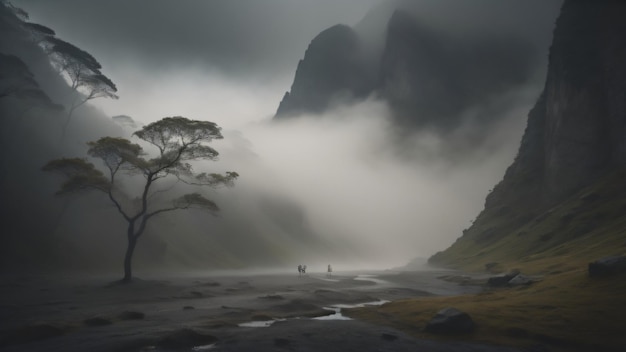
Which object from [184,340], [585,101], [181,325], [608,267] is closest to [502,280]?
[608,267]

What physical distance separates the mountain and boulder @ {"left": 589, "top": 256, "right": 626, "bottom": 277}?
2821 inches

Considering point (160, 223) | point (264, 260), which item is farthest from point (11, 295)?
point (264, 260)

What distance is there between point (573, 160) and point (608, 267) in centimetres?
14922

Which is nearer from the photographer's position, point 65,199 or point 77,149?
point 65,199

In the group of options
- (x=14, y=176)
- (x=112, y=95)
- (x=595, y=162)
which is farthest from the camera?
(x=595, y=162)

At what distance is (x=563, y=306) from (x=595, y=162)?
153683mm

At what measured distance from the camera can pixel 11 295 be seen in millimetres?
34844

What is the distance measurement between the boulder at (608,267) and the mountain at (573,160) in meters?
71.6

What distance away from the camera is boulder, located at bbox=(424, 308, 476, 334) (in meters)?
23.6

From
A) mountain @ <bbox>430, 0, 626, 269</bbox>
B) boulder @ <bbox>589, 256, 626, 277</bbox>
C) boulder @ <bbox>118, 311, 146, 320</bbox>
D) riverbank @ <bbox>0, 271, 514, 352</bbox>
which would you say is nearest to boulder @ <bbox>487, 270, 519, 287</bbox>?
boulder @ <bbox>589, 256, 626, 277</bbox>

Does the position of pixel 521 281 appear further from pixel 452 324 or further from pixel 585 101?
pixel 585 101

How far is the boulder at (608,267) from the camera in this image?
30442 mm

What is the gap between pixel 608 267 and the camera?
31.5 metres

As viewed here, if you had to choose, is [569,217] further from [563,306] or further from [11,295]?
[11,295]
